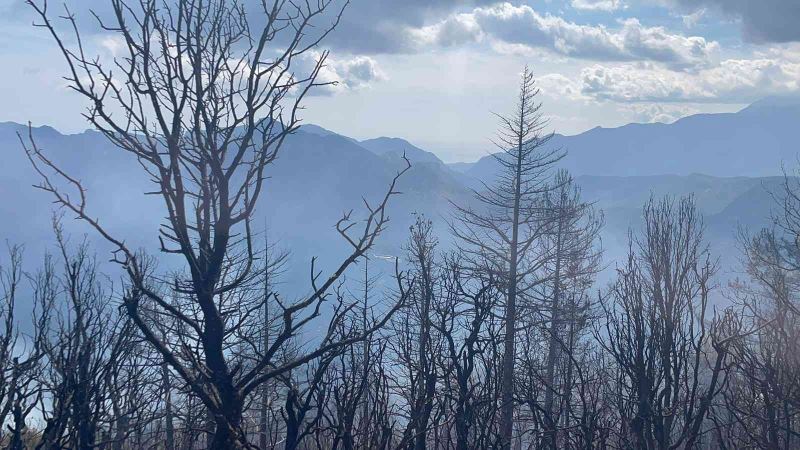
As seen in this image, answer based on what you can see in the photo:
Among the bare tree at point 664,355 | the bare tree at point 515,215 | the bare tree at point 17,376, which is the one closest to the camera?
the bare tree at point 17,376

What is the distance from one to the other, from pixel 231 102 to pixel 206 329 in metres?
1.06

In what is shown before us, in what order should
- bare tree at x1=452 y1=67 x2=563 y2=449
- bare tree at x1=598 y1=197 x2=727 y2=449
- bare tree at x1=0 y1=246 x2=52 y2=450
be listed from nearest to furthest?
bare tree at x1=0 y1=246 x2=52 y2=450 → bare tree at x1=598 y1=197 x2=727 y2=449 → bare tree at x1=452 y1=67 x2=563 y2=449

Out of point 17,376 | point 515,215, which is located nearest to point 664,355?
point 17,376

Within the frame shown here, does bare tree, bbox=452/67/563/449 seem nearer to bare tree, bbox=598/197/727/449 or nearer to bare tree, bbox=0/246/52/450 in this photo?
bare tree, bbox=598/197/727/449

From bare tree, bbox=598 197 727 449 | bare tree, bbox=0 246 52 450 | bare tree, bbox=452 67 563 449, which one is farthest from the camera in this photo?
bare tree, bbox=452 67 563 449

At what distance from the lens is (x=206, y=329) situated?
376cm

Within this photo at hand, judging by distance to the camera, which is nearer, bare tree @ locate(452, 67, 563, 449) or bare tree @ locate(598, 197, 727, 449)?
bare tree @ locate(598, 197, 727, 449)

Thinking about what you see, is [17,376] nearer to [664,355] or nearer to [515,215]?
[664,355]

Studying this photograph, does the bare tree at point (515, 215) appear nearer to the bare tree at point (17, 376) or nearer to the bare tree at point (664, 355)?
the bare tree at point (664, 355)

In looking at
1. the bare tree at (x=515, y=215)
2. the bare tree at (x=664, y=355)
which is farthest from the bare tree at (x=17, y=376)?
the bare tree at (x=515, y=215)

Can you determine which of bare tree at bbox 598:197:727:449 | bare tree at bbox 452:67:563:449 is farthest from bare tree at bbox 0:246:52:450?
bare tree at bbox 452:67:563:449

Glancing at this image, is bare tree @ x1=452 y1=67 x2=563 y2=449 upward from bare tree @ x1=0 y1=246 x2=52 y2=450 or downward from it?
upward

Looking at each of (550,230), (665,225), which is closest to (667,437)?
(665,225)

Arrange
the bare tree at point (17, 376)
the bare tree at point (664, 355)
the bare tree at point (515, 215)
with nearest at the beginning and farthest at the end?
the bare tree at point (17, 376) → the bare tree at point (664, 355) → the bare tree at point (515, 215)
